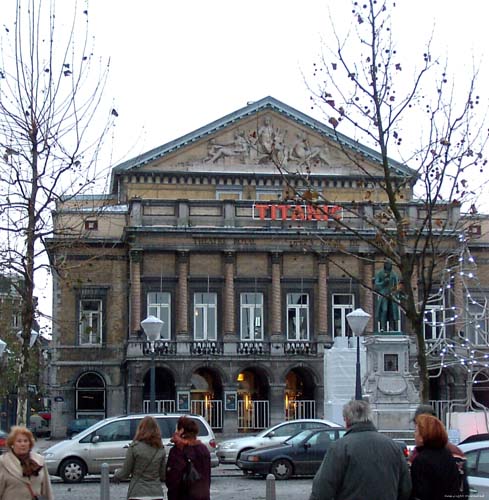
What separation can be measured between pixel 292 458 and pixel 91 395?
107ft

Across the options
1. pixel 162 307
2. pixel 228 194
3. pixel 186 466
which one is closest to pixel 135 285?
pixel 162 307

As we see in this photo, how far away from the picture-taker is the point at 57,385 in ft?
191

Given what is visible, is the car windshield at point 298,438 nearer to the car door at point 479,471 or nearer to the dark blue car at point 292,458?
the dark blue car at point 292,458

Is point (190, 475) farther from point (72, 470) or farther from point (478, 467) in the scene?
point (72, 470)

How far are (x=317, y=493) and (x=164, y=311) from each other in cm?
4928

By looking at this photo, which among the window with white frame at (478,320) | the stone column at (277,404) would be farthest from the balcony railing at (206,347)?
the window with white frame at (478,320)

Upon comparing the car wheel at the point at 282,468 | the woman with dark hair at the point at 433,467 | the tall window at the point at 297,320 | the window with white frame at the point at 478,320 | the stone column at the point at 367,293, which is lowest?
the car wheel at the point at 282,468

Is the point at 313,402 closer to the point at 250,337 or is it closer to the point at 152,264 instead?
the point at 250,337

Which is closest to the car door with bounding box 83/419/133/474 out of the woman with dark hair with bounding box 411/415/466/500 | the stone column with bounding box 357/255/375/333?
the woman with dark hair with bounding box 411/415/466/500

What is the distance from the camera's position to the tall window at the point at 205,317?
5784 centimetres

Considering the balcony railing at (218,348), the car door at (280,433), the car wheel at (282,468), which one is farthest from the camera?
the balcony railing at (218,348)

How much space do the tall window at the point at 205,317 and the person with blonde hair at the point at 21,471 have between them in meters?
47.3

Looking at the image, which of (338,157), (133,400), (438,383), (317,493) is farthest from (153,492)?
(338,157)

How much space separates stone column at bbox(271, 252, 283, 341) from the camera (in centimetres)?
5728
